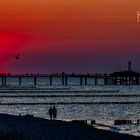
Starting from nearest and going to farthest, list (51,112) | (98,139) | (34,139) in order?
1. (34,139)
2. (98,139)
3. (51,112)

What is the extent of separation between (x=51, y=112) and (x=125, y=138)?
21.9m

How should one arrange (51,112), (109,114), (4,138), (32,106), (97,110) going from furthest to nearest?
(32,106) < (97,110) < (109,114) < (51,112) < (4,138)

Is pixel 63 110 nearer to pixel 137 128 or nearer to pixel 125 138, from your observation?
pixel 137 128

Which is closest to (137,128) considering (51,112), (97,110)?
(51,112)

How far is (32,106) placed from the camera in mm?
89250

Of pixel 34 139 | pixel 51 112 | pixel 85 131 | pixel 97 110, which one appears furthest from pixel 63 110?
pixel 34 139

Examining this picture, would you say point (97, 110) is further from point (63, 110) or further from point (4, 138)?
point (4, 138)

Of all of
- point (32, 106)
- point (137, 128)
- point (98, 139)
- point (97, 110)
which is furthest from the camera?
point (32, 106)

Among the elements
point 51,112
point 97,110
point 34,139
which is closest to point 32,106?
point 97,110

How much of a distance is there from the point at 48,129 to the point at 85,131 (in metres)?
1.97

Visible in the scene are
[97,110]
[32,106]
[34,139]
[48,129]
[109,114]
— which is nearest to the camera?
[34,139]

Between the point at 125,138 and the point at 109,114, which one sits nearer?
the point at 125,138

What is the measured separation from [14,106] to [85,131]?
196 feet

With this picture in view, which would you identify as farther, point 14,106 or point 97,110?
point 14,106
